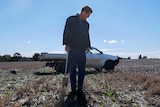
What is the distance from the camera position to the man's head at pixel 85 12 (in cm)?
659

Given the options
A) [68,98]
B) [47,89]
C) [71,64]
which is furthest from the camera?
[47,89]

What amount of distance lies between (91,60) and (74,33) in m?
11.8

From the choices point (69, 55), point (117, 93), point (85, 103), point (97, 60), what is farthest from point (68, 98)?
point (97, 60)

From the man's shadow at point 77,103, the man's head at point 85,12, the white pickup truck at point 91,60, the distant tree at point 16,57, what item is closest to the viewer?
the man's shadow at point 77,103

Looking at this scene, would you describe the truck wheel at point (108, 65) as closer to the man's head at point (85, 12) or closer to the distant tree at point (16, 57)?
the man's head at point (85, 12)

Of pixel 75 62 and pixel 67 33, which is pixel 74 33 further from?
pixel 75 62

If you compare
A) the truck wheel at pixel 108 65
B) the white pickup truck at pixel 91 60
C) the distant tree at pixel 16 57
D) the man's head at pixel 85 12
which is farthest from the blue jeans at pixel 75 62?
the distant tree at pixel 16 57

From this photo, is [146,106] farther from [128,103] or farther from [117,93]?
[117,93]

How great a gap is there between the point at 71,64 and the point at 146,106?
1.79 m

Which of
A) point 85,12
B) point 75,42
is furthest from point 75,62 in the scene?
point 85,12

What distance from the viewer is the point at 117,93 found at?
23.6 ft

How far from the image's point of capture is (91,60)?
18453 mm

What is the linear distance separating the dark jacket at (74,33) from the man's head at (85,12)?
0.33 ft

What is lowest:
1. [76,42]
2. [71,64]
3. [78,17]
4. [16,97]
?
[16,97]
